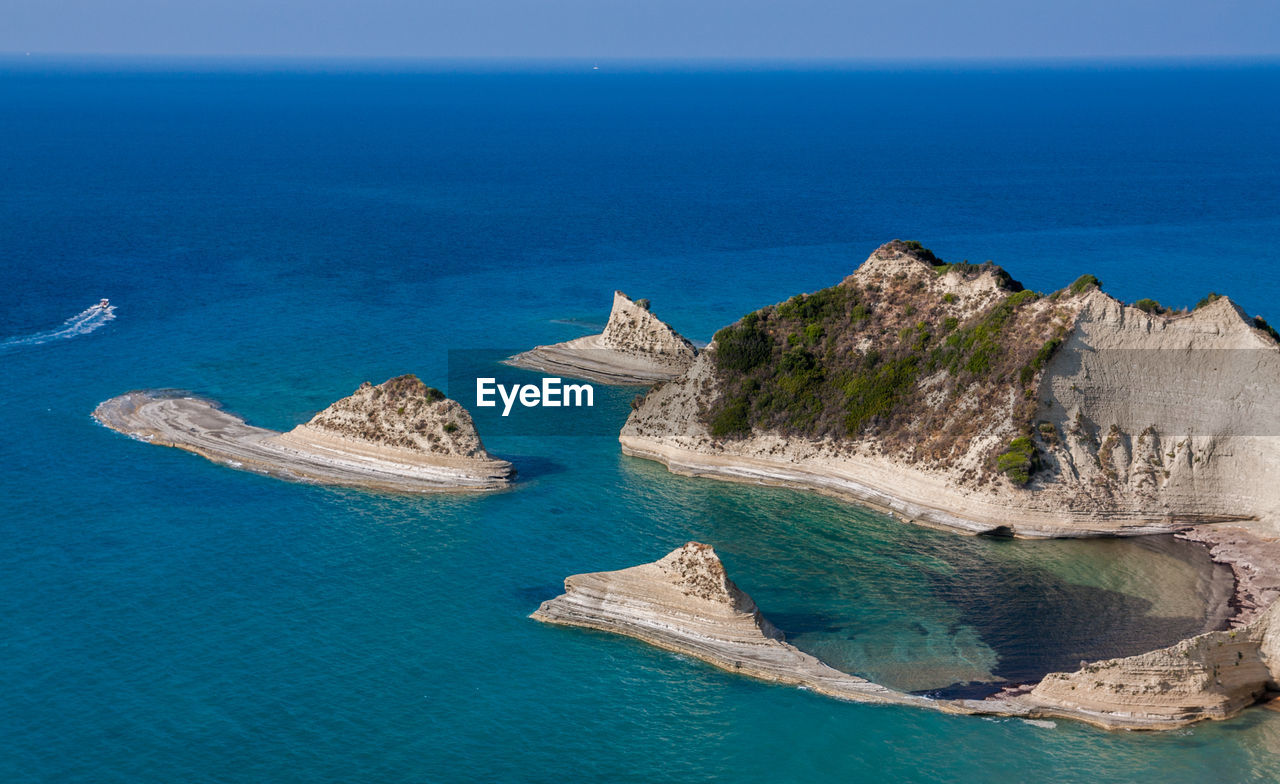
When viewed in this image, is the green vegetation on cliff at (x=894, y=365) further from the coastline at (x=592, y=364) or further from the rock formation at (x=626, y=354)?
the rock formation at (x=626, y=354)

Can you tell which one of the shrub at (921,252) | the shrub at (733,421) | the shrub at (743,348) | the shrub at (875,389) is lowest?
the shrub at (733,421)

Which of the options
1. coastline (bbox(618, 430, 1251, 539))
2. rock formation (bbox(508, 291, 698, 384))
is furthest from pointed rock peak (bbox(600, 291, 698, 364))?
coastline (bbox(618, 430, 1251, 539))

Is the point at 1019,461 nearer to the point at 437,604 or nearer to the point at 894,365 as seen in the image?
the point at 894,365

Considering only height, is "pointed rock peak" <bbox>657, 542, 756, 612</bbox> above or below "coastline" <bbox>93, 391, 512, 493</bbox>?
below

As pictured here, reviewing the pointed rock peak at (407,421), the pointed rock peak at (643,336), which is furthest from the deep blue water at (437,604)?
the pointed rock peak at (643,336)

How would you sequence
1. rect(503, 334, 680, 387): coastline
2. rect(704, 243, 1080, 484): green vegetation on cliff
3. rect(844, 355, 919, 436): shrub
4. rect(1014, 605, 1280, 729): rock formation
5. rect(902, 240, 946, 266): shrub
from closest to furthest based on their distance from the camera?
rect(1014, 605, 1280, 729): rock formation → rect(704, 243, 1080, 484): green vegetation on cliff → rect(844, 355, 919, 436): shrub → rect(902, 240, 946, 266): shrub → rect(503, 334, 680, 387): coastline

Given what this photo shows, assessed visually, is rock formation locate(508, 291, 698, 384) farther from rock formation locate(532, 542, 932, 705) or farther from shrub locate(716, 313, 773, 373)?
rock formation locate(532, 542, 932, 705)
